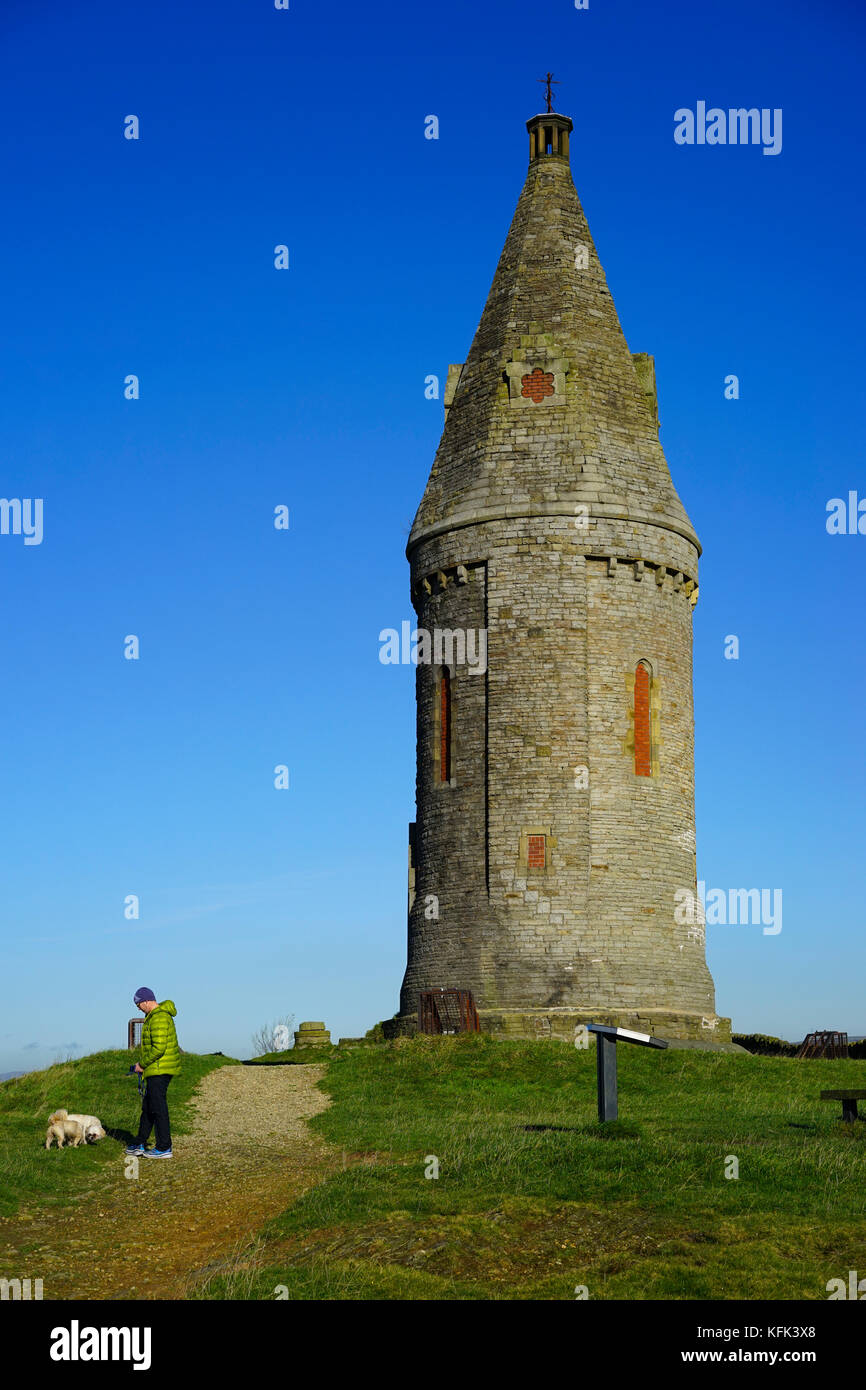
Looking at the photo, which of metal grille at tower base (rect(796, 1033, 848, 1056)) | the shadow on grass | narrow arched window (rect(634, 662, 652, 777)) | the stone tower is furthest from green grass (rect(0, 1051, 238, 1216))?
metal grille at tower base (rect(796, 1033, 848, 1056))

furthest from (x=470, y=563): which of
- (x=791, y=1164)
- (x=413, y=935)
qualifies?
(x=791, y=1164)

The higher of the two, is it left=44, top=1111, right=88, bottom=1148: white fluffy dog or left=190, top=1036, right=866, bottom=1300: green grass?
left=44, top=1111, right=88, bottom=1148: white fluffy dog

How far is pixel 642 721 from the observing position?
2966 cm

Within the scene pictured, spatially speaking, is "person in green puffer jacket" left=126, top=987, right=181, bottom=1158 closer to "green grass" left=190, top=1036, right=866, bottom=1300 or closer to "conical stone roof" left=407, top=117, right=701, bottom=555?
"green grass" left=190, top=1036, right=866, bottom=1300

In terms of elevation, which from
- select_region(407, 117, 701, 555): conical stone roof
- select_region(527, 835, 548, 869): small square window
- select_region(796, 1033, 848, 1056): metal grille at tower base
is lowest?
select_region(796, 1033, 848, 1056): metal grille at tower base

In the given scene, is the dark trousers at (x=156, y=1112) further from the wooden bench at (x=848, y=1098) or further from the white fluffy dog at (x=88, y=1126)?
the wooden bench at (x=848, y=1098)

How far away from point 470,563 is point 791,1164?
738 inches

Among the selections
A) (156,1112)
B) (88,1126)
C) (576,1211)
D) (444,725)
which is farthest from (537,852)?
(576,1211)

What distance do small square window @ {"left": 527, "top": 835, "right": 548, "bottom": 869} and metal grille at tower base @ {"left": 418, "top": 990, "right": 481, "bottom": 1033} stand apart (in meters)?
2.78

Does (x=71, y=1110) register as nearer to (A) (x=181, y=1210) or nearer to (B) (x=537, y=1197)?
(A) (x=181, y=1210)

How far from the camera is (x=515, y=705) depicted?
28.9 meters

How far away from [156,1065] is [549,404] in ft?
62.6

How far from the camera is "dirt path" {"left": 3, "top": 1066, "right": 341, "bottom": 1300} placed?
1084 cm
